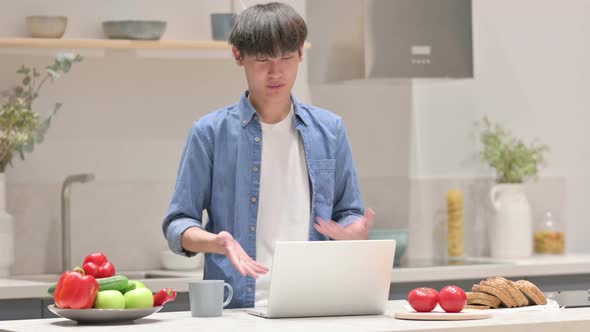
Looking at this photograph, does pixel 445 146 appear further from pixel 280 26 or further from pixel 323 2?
pixel 280 26

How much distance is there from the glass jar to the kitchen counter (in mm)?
2544

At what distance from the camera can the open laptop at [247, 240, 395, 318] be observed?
2.35 metres

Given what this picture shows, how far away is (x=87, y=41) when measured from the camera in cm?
409

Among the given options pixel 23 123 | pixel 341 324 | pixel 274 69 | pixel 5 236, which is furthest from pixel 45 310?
pixel 341 324

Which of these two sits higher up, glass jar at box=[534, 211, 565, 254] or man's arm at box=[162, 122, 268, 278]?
man's arm at box=[162, 122, 268, 278]

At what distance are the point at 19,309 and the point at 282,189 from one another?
3.99 feet

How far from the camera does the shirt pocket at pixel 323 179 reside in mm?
2879

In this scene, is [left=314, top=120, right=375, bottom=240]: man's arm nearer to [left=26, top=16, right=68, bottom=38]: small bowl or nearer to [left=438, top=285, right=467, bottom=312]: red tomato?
[left=438, top=285, right=467, bottom=312]: red tomato

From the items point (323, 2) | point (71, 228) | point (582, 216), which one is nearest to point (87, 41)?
point (71, 228)

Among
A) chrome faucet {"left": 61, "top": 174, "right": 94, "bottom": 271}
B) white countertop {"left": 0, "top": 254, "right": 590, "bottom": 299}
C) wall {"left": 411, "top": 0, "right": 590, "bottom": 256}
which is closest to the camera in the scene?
white countertop {"left": 0, "top": 254, "right": 590, "bottom": 299}

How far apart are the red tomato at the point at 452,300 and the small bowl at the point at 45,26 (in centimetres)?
220

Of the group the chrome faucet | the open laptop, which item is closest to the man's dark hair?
the open laptop

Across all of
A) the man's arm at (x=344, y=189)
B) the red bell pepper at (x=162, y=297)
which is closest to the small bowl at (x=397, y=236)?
the man's arm at (x=344, y=189)

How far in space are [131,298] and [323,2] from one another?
2461 mm
